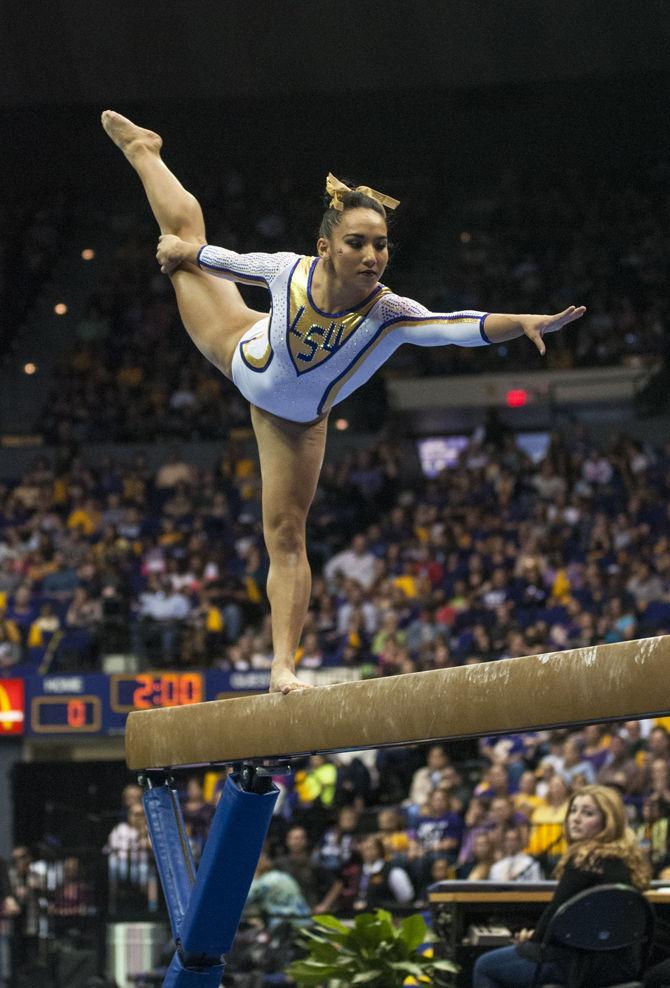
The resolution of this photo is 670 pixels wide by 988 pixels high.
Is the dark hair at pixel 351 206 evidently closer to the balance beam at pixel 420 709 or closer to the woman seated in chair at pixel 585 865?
the balance beam at pixel 420 709

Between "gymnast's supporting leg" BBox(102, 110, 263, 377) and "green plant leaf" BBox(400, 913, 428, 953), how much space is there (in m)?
2.44

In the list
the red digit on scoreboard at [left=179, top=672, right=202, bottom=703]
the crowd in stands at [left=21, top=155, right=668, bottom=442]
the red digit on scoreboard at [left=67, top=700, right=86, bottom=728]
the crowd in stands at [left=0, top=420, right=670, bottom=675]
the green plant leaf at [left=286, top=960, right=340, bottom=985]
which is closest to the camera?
the green plant leaf at [left=286, top=960, right=340, bottom=985]

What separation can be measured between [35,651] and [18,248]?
30.8 ft

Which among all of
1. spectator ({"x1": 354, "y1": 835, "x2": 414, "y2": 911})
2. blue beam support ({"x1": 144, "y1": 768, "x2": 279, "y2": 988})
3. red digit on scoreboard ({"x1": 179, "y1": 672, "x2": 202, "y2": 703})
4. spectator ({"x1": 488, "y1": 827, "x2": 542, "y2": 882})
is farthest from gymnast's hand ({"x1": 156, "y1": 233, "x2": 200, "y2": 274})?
red digit on scoreboard ({"x1": 179, "y1": 672, "x2": 202, "y2": 703})

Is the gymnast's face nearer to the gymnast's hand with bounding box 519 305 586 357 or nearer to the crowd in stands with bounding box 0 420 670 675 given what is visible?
the gymnast's hand with bounding box 519 305 586 357

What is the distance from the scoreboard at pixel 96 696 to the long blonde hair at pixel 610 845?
278 inches

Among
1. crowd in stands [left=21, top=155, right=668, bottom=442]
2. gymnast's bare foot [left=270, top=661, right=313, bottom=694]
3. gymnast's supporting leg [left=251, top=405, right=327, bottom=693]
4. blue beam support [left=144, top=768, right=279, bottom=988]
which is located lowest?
blue beam support [left=144, top=768, right=279, bottom=988]

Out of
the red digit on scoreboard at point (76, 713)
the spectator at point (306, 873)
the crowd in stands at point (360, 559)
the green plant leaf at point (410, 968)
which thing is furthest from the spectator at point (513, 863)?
the red digit on scoreboard at point (76, 713)

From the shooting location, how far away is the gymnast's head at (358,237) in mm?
4125

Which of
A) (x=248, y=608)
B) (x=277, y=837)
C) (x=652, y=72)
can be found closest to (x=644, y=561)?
(x=248, y=608)

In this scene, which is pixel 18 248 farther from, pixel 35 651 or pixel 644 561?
pixel 644 561

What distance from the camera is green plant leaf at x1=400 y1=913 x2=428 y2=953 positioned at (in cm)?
573

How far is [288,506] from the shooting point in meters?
4.49

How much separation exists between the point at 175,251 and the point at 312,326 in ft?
2.15
